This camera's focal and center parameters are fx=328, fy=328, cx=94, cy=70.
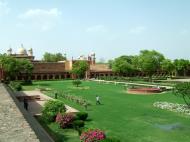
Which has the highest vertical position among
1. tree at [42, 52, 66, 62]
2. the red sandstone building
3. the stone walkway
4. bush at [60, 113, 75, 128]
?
tree at [42, 52, 66, 62]

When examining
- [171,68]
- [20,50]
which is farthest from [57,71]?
[171,68]

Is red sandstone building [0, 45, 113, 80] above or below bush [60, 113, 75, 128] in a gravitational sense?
above

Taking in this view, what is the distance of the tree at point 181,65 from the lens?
78.8 metres

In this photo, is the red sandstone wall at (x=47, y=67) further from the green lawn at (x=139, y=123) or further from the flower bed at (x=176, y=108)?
the flower bed at (x=176, y=108)

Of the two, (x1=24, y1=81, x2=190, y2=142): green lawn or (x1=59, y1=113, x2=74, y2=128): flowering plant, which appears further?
(x1=59, y1=113, x2=74, y2=128): flowering plant

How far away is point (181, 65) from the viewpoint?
7881 cm

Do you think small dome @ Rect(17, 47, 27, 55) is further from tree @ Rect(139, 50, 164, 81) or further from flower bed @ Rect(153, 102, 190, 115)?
flower bed @ Rect(153, 102, 190, 115)

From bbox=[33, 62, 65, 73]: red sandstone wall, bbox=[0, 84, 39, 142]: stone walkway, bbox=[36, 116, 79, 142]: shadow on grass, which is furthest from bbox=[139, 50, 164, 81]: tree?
bbox=[0, 84, 39, 142]: stone walkway

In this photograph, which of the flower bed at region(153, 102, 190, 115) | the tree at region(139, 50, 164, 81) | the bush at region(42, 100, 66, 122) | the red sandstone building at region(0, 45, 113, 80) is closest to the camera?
the bush at region(42, 100, 66, 122)

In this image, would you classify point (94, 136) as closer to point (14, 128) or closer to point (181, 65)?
point (14, 128)

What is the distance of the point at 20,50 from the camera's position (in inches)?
3142

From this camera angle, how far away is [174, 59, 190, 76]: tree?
7875cm

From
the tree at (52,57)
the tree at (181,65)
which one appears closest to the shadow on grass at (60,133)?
the tree at (181,65)

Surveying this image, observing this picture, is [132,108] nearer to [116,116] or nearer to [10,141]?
[116,116]
